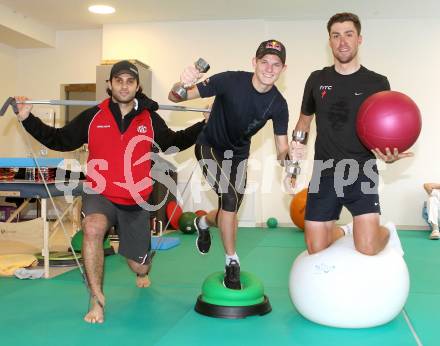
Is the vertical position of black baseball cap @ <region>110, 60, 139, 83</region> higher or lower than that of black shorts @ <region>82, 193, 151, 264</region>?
higher

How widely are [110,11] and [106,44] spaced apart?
2.80 feet

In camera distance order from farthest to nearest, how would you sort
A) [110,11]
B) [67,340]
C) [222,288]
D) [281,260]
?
[110,11]
[281,260]
[222,288]
[67,340]

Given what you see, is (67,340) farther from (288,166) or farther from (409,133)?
(409,133)

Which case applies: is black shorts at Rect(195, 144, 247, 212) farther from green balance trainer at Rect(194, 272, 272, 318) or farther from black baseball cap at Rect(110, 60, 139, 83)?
black baseball cap at Rect(110, 60, 139, 83)

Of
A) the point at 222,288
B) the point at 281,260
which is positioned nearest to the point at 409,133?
the point at 222,288

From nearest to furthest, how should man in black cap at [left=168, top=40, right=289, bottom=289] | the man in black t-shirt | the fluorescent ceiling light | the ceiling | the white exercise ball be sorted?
the white exercise ball < the man in black t-shirt < man in black cap at [left=168, top=40, right=289, bottom=289] < the ceiling < the fluorescent ceiling light

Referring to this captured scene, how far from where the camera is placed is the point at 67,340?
9.70 ft

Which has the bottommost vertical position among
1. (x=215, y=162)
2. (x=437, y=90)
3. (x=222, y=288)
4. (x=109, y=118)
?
(x=222, y=288)

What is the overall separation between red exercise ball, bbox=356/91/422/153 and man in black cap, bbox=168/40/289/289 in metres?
0.69

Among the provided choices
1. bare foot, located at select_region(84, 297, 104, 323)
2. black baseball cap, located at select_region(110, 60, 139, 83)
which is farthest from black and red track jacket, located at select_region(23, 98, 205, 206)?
bare foot, located at select_region(84, 297, 104, 323)

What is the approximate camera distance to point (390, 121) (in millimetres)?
2955

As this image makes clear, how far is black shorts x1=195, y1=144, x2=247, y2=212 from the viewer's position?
3.60 meters

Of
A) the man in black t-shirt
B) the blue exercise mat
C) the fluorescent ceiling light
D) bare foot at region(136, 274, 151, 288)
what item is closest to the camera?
the man in black t-shirt

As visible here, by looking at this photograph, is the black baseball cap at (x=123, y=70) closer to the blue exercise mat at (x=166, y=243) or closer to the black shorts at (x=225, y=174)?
the black shorts at (x=225, y=174)
